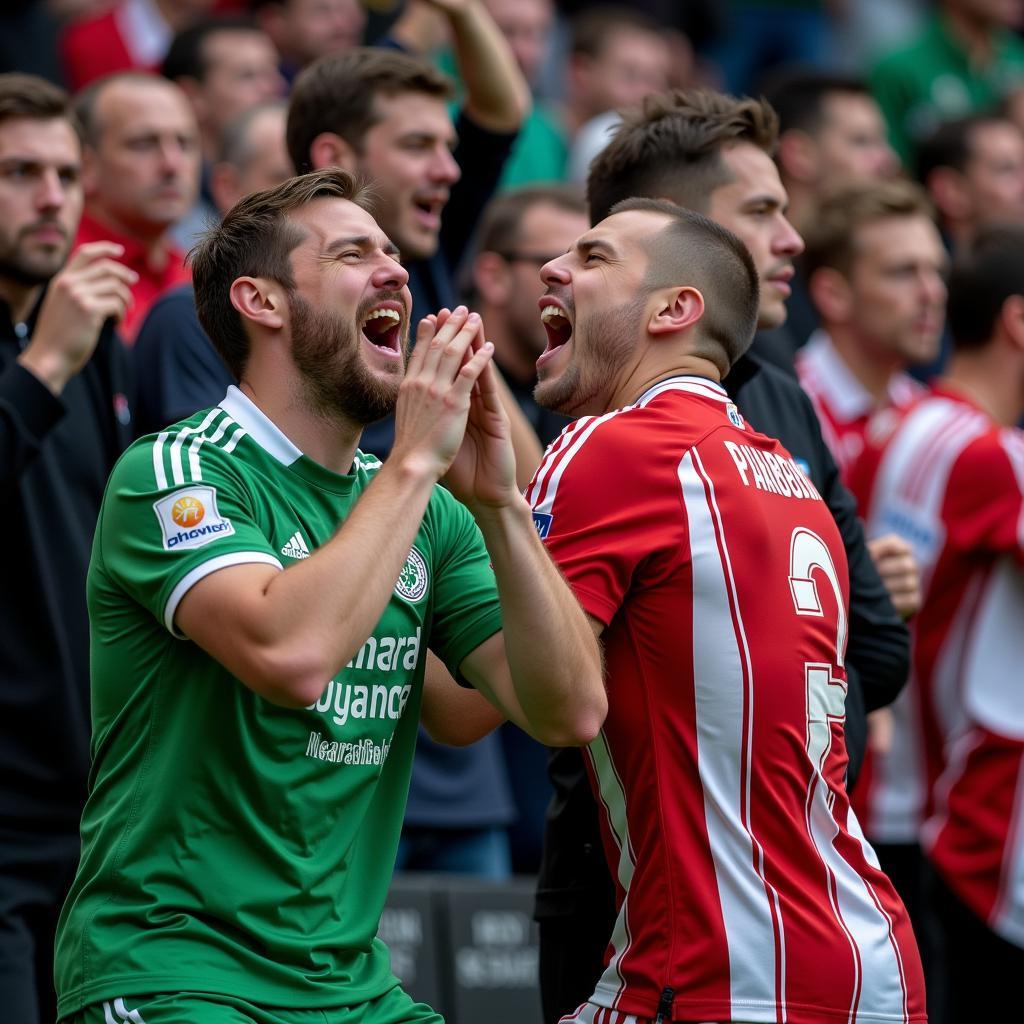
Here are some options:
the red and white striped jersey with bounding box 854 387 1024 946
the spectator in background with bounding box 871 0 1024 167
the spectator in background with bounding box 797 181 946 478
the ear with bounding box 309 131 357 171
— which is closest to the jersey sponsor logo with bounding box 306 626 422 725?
the ear with bounding box 309 131 357 171

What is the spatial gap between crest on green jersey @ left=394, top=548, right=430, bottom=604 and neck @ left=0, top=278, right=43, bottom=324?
2.04 meters

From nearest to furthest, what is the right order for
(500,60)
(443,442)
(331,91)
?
1. (443,442)
2. (331,91)
3. (500,60)

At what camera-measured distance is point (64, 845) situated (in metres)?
4.88

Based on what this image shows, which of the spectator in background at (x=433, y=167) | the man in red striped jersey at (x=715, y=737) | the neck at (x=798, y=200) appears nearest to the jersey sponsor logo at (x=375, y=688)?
the man in red striped jersey at (x=715, y=737)

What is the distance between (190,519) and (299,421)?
43 centimetres

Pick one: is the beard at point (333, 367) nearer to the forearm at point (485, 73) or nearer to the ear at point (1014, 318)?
the forearm at point (485, 73)

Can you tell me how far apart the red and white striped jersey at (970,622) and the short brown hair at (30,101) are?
2.96 metres

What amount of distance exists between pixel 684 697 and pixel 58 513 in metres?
2.12

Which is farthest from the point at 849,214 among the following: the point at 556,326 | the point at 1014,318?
the point at 556,326

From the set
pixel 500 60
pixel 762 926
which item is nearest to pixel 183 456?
pixel 762 926

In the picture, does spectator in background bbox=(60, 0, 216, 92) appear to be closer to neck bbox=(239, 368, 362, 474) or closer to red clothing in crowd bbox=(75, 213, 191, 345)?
red clothing in crowd bbox=(75, 213, 191, 345)

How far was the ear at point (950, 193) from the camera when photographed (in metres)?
9.84

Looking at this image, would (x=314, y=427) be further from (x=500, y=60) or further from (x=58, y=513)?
(x=500, y=60)

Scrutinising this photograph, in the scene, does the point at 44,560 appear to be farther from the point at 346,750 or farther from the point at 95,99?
the point at 95,99
